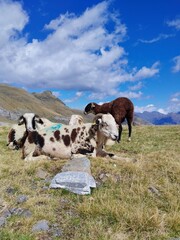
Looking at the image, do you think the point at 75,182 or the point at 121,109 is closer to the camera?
the point at 75,182

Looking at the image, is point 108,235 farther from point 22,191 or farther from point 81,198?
point 22,191

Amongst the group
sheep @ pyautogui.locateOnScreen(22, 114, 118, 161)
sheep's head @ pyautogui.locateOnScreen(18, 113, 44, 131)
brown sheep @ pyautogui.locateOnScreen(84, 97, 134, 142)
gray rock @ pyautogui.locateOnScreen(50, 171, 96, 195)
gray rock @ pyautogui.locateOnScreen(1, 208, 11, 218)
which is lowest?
gray rock @ pyautogui.locateOnScreen(1, 208, 11, 218)

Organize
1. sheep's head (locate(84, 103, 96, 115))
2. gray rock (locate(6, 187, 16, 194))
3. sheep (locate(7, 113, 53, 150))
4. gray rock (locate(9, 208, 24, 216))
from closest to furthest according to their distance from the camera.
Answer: gray rock (locate(9, 208, 24, 216)) < gray rock (locate(6, 187, 16, 194)) < sheep (locate(7, 113, 53, 150)) < sheep's head (locate(84, 103, 96, 115))

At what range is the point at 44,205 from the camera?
838cm

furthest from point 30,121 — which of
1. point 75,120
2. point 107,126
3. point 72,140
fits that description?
point 107,126

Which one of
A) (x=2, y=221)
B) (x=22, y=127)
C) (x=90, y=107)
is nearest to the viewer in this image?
(x=2, y=221)

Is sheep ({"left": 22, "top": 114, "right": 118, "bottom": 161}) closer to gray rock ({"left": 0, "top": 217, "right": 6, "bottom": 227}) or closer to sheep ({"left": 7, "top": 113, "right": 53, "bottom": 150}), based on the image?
sheep ({"left": 7, "top": 113, "right": 53, "bottom": 150})

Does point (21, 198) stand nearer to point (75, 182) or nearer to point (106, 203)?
point (75, 182)

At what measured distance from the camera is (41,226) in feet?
23.7

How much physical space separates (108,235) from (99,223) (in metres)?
0.52

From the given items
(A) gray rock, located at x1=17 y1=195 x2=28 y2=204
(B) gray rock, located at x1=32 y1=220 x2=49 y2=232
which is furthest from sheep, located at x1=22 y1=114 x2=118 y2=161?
(B) gray rock, located at x1=32 y1=220 x2=49 y2=232

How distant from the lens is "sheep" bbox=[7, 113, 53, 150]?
1823 centimetres

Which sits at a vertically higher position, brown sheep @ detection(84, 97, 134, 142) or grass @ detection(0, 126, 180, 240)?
brown sheep @ detection(84, 97, 134, 142)

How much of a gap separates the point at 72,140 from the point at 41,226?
766cm
